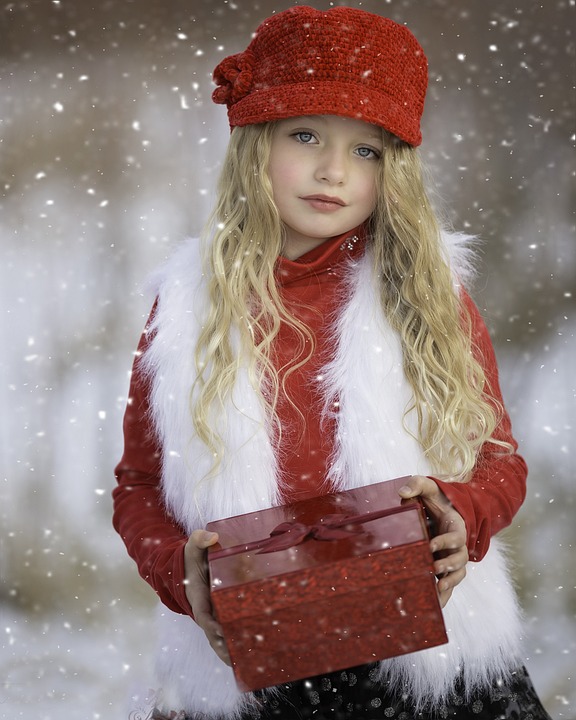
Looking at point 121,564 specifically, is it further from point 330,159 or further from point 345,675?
point 330,159

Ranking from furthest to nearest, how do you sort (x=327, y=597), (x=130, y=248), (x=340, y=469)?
(x=130, y=248), (x=340, y=469), (x=327, y=597)

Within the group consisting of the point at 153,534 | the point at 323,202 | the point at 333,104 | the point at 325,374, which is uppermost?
the point at 333,104

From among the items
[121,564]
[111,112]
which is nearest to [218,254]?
[111,112]

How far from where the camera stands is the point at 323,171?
1.06m

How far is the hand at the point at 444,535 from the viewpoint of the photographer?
93cm

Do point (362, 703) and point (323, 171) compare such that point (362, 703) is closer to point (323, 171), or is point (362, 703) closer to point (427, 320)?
point (427, 320)

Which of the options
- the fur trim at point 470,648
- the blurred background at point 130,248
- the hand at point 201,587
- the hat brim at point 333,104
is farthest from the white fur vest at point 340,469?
the blurred background at point 130,248

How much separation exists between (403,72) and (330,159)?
0.14 metres

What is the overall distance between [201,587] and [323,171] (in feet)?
1.69

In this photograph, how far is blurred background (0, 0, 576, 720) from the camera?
1.72 m

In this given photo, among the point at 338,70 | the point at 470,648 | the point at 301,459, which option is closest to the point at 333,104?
the point at 338,70

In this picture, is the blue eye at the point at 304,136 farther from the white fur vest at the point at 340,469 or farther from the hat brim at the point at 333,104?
the white fur vest at the point at 340,469

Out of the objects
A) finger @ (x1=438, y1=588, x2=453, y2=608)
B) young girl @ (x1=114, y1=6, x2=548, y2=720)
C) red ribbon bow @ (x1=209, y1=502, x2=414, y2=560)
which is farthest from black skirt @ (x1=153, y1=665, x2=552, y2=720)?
red ribbon bow @ (x1=209, y1=502, x2=414, y2=560)

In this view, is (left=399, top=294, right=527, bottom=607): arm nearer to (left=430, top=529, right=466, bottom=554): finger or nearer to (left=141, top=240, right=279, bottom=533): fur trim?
(left=430, top=529, right=466, bottom=554): finger
